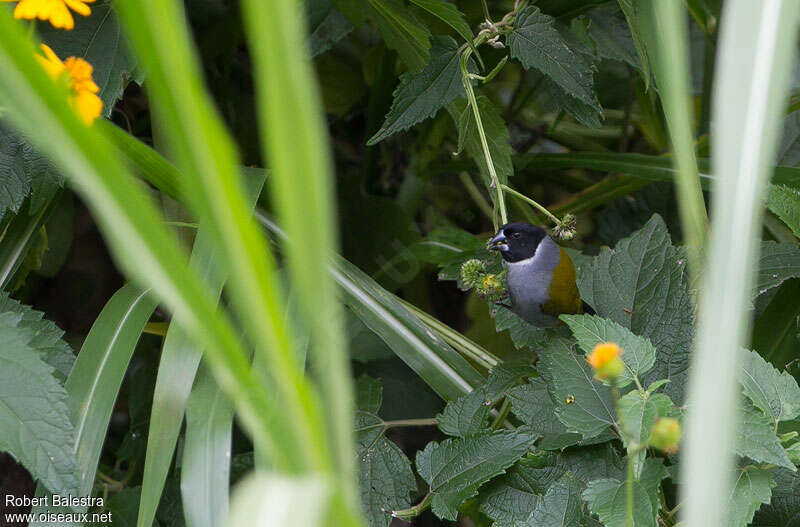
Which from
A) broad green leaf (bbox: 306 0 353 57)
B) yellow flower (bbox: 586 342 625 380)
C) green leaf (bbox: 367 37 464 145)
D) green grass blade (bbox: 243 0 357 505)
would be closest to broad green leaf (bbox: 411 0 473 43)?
green leaf (bbox: 367 37 464 145)

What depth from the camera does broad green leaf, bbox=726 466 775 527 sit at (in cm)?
68

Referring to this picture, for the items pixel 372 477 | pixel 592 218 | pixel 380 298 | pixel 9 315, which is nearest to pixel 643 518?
pixel 372 477

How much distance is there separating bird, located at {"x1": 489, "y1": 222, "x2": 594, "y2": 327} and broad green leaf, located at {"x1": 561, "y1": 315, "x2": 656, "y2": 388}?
20cm

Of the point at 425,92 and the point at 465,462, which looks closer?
the point at 465,462

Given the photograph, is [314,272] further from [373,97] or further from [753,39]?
[373,97]

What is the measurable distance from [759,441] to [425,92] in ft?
1.90

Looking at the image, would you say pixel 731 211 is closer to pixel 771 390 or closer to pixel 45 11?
pixel 771 390

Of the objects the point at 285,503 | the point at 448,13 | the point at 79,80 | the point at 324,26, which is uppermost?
the point at 324,26

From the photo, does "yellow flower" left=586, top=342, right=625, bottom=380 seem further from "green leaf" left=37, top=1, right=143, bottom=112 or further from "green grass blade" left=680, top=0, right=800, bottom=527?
"green leaf" left=37, top=1, right=143, bottom=112

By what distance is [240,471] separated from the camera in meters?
1.05

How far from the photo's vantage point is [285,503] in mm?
251

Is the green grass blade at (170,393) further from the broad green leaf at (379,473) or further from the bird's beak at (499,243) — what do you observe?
the bird's beak at (499,243)

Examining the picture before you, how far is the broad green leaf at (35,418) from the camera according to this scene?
0.69m

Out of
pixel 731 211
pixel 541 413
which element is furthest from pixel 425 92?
pixel 731 211
